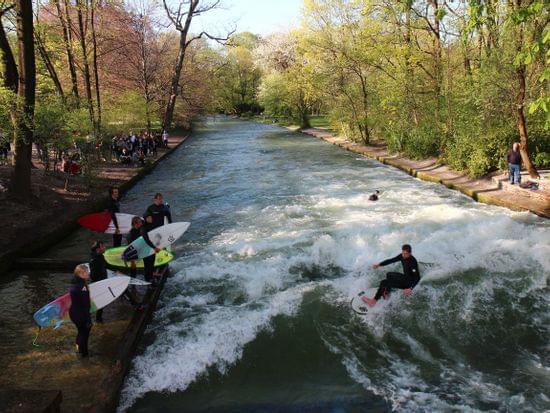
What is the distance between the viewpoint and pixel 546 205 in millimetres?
15516

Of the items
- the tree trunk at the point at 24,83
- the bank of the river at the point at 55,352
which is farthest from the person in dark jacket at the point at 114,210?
the tree trunk at the point at 24,83

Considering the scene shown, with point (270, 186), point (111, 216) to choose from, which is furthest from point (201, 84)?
point (111, 216)

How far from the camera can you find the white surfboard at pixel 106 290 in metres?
8.22

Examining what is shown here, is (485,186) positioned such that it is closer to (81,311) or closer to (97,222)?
(97,222)

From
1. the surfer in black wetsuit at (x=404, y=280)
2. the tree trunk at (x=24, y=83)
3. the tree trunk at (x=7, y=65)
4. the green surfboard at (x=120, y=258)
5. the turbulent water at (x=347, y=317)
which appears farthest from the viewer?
the tree trunk at (x=7, y=65)

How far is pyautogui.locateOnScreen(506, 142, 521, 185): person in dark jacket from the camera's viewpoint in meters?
16.8

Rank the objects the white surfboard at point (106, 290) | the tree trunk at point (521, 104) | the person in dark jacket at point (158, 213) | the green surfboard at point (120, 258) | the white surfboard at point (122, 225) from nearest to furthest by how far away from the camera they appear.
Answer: the white surfboard at point (106, 290), the green surfboard at point (120, 258), the person in dark jacket at point (158, 213), the white surfboard at point (122, 225), the tree trunk at point (521, 104)

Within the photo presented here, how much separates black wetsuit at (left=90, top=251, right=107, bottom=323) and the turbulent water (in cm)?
115

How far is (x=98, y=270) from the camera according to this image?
8742 mm

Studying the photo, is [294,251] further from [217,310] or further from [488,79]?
[488,79]

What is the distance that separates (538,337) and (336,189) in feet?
44.2

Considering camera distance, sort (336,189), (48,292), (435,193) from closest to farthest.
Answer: (48,292) → (435,193) → (336,189)

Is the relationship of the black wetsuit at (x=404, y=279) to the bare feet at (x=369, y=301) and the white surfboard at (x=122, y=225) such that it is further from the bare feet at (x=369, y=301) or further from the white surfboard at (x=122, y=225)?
the white surfboard at (x=122, y=225)

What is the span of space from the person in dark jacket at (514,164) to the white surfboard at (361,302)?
415 inches
